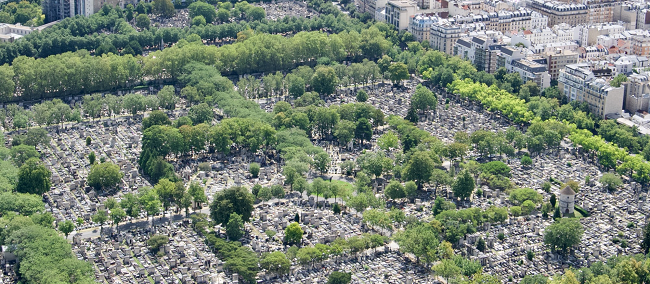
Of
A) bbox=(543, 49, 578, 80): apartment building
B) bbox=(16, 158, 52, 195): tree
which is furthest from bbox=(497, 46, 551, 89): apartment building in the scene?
bbox=(16, 158, 52, 195): tree

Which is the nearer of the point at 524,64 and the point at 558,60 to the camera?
the point at 524,64

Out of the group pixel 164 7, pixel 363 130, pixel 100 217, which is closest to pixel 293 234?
pixel 100 217

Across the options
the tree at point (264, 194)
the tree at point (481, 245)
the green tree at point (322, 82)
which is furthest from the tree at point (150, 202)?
the green tree at point (322, 82)

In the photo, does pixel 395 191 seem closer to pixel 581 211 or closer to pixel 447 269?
pixel 581 211

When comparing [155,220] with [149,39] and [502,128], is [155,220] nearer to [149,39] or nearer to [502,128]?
[502,128]

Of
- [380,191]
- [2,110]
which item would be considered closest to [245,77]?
[2,110]
